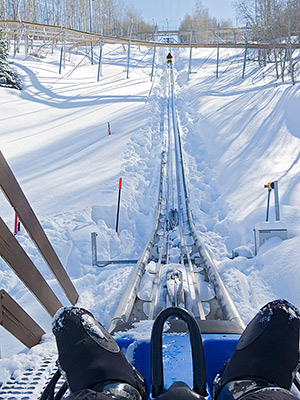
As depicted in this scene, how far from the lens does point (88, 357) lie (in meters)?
A: 1.30

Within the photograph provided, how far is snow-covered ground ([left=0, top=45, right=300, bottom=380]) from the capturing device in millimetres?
3322

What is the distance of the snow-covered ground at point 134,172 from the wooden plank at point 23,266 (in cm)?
27

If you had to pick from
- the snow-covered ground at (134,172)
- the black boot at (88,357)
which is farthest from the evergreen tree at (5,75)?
the black boot at (88,357)

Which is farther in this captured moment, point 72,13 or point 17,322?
point 72,13

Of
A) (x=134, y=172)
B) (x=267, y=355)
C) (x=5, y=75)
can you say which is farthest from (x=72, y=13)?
(x=267, y=355)

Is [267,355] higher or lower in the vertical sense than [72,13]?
lower

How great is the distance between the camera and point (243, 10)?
64.4ft

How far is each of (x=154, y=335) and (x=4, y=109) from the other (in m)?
10.7

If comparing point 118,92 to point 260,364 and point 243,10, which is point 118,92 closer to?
point 243,10

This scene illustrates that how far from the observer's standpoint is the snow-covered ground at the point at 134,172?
3.32m

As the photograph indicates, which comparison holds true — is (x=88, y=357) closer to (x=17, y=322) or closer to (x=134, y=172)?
(x=17, y=322)

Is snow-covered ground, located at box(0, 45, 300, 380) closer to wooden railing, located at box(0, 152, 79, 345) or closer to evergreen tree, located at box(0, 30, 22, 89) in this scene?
wooden railing, located at box(0, 152, 79, 345)

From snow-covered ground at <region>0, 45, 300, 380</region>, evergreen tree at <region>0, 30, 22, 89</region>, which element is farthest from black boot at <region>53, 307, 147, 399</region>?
evergreen tree at <region>0, 30, 22, 89</region>

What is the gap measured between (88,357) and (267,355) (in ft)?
2.22
